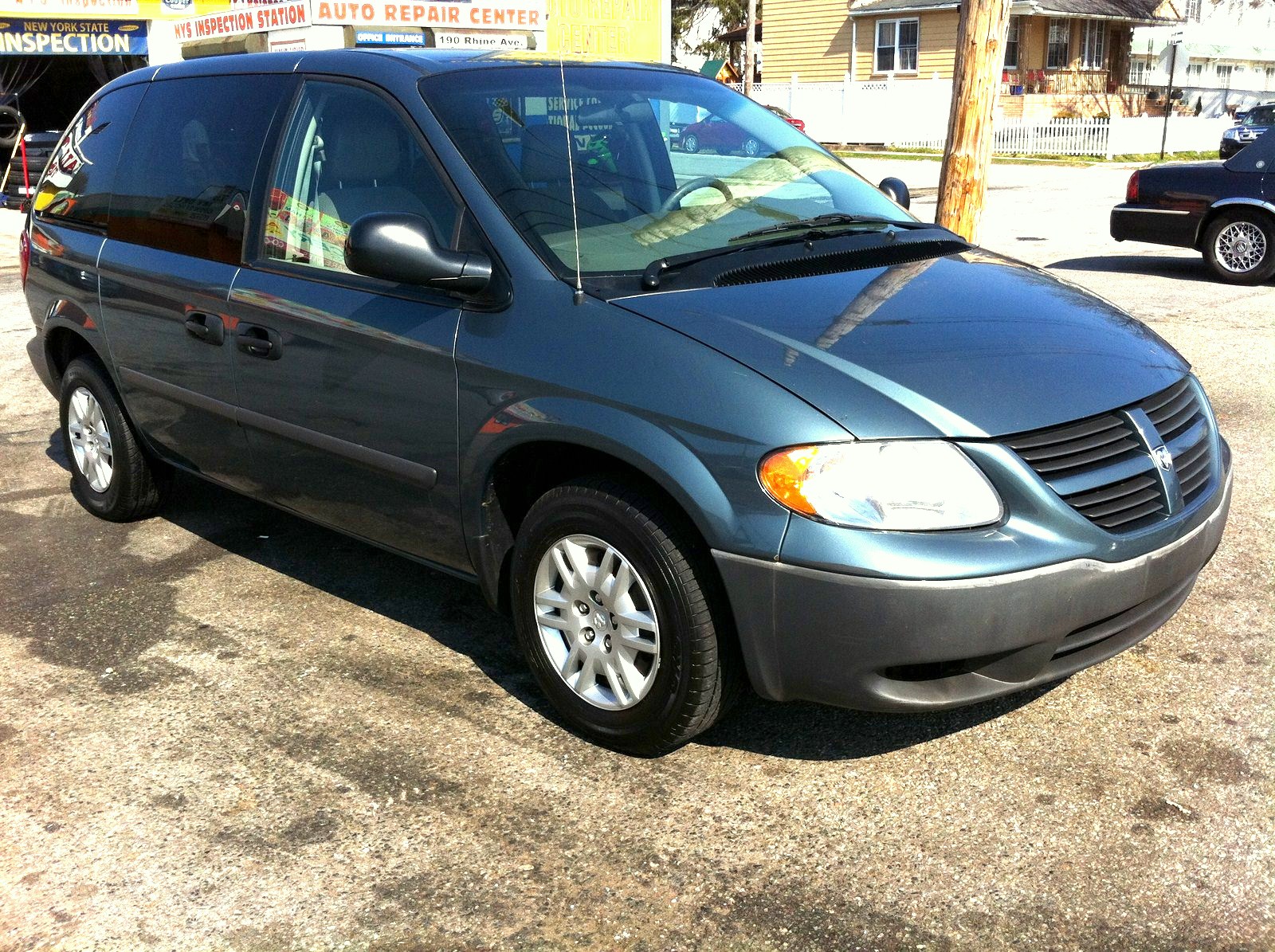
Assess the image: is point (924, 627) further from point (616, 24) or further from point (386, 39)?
point (616, 24)

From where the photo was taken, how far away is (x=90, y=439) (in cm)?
554

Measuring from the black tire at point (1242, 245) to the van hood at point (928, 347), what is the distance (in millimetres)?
8662

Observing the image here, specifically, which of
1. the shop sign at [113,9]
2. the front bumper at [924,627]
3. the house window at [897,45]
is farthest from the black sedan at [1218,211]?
the house window at [897,45]

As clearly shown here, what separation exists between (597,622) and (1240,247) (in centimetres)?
1016

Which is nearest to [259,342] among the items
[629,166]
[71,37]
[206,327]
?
[206,327]

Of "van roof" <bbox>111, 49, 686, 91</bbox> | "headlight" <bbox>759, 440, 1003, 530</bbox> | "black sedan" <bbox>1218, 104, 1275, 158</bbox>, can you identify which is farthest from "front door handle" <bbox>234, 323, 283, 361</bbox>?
"black sedan" <bbox>1218, 104, 1275, 158</bbox>

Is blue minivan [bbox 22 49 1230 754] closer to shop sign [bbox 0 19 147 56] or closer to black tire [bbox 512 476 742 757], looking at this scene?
black tire [bbox 512 476 742 757]

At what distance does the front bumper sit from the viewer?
9.57ft

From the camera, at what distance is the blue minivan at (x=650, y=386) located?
117 inches

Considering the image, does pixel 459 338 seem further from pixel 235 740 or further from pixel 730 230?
pixel 235 740

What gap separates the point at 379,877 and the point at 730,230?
205 cm

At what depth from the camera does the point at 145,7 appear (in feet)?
74.4

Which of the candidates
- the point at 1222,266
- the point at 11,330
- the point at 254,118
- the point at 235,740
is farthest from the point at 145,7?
the point at 235,740

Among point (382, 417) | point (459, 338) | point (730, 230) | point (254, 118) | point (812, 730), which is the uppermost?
point (254, 118)
